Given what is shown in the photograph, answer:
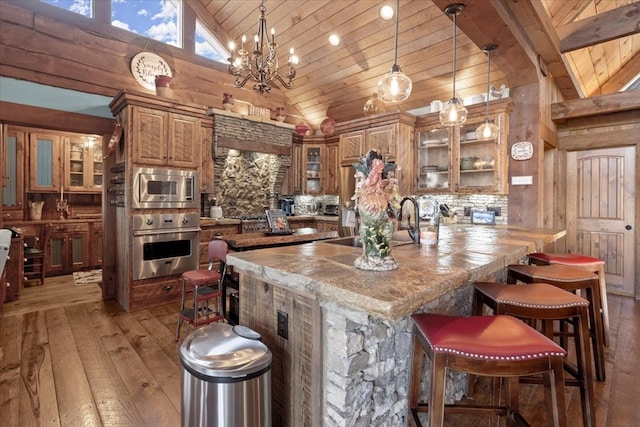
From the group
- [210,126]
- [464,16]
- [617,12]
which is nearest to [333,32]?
[210,126]

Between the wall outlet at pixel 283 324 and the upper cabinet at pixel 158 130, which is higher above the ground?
the upper cabinet at pixel 158 130

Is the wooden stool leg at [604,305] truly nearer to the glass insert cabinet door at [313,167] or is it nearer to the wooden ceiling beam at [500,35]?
the wooden ceiling beam at [500,35]

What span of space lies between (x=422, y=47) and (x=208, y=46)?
359 centimetres

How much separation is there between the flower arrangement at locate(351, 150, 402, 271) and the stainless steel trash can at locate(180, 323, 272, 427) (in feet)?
2.07

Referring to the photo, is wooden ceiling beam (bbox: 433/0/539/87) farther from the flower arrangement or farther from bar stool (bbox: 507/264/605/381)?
bar stool (bbox: 507/264/605/381)

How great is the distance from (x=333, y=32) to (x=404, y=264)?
4.43 metres

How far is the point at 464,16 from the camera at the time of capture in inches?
103

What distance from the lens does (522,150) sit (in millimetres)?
4305

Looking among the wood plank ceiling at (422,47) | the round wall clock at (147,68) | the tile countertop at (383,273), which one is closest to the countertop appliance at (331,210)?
the wood plank ceiling at (422,47)

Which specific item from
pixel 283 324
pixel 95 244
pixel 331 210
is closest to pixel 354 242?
pixel 283 324

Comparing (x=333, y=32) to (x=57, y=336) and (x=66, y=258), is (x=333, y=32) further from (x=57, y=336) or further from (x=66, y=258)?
(x=66, y=258)

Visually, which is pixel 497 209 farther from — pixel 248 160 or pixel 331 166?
pixel 248 160

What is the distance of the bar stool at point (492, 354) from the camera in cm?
113

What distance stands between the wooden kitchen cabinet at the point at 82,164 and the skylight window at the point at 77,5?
2.51m
